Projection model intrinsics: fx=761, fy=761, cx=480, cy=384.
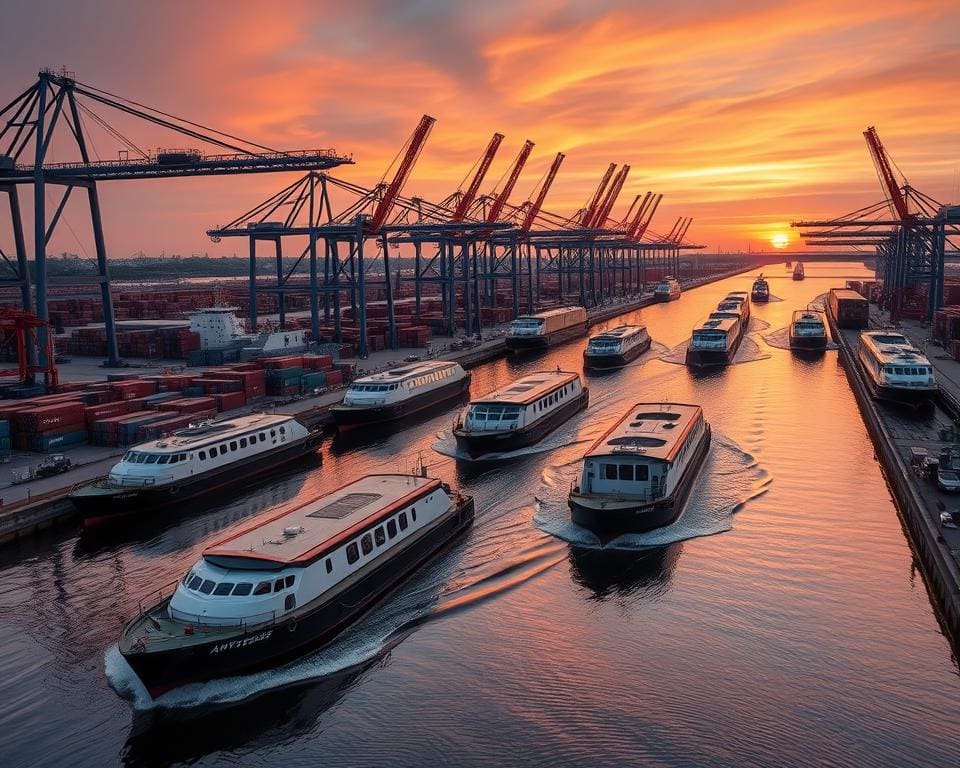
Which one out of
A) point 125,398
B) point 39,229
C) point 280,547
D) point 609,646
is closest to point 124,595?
point 280,547

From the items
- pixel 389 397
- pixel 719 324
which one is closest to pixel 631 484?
pixel 389 397

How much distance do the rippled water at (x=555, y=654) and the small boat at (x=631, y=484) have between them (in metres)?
1.03

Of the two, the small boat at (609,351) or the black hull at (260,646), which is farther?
the small boat at (609,351)

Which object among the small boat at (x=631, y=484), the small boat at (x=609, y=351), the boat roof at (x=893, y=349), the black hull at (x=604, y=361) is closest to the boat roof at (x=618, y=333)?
the small boat at (x=609, y=351)

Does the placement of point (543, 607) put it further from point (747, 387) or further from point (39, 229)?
point (39, 229)

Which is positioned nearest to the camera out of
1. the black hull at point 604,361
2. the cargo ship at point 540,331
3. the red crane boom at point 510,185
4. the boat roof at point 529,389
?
the boat roof at point 529,389

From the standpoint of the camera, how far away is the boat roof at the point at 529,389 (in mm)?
47375

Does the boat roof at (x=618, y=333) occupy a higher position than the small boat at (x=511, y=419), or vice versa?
the boat roof at (x=618, y=333)

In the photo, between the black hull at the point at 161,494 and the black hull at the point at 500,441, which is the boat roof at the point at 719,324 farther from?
the black hull at the point at 161,494

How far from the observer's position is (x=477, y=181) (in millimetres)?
122812

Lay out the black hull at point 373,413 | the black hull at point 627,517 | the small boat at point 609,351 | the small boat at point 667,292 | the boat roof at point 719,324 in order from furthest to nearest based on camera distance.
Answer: the small boat at point 667,292 < the boat roof at point 719,324 < the small boat at point 609,351 < the black hull at point 373,413 < the black hull at point 627,517

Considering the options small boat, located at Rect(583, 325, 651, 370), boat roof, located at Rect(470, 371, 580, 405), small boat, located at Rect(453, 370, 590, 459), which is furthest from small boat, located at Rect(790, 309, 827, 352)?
small boat, located at Rect(453, 370, 590, 459)

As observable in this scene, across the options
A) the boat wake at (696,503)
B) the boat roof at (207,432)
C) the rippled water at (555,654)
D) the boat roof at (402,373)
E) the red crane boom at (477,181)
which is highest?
the red crane boom at (477,181)

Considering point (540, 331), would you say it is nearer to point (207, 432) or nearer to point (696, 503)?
point (207, 432)
